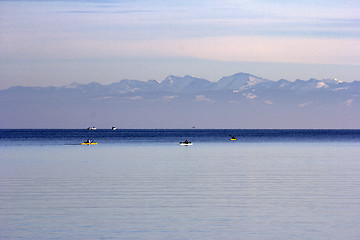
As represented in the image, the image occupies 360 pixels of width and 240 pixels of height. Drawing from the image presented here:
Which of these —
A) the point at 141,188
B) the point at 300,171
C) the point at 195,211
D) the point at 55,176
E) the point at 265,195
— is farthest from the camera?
the point at 300,171

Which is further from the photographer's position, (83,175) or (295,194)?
(83,175)

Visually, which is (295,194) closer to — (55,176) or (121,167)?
(55,176)

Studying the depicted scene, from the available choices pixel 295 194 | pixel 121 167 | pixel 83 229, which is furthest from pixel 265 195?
pixel 121 167

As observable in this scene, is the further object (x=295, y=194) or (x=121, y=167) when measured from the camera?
(x=121, y=167)

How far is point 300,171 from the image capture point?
164ft

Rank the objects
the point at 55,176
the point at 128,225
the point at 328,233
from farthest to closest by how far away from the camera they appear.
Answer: the point at 55,176, the point at 128,225, the point at 328,233

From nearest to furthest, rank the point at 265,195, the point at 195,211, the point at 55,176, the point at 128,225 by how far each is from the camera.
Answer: the point at 128,225 → the point at 195,211 → the point at 265,195 → the point at 55,176

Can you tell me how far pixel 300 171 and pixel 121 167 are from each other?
52.6 feet

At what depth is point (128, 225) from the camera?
24172 millimetres

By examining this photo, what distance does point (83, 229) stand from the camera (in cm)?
2330

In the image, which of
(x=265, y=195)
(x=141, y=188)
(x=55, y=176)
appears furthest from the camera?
(x=55, y=176)

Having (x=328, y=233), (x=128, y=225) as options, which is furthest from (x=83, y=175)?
(x=328, y=233)

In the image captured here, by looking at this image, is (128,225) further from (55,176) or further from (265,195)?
(55,176)

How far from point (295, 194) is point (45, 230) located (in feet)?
53.0
